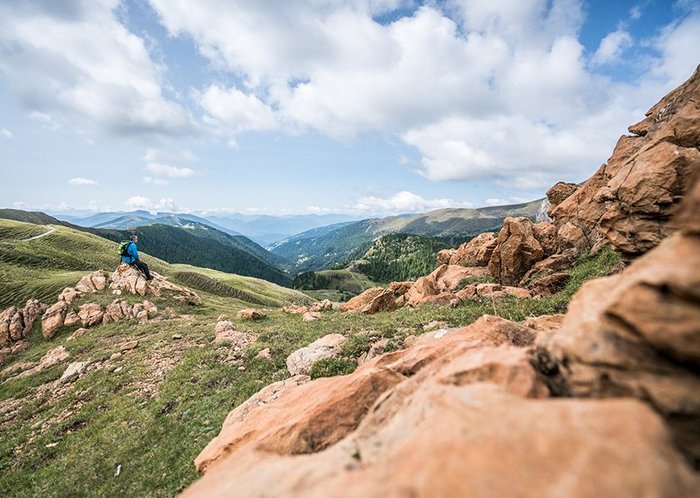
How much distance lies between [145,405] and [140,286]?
34.8 metres

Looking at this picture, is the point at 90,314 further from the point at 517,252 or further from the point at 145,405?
Result: the point at 517,252

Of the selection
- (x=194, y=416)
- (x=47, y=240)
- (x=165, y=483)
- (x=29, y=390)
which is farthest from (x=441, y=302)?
(x=47, y=240)

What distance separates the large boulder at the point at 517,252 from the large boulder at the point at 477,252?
14.0 feet

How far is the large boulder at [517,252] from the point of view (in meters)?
37.2

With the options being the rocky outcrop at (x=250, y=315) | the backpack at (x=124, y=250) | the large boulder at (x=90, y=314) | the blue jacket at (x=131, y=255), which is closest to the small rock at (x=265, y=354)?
the rocky outcrop at (x=250, y=315)

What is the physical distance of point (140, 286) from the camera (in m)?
50.8

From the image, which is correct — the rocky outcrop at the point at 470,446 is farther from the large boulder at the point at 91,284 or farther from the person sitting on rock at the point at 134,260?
the large boulder at the point at 91,284

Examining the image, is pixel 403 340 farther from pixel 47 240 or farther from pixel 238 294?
pixel 47 240

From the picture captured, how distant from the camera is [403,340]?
20.0m

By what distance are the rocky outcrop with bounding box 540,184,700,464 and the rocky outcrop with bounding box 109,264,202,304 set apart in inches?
2195

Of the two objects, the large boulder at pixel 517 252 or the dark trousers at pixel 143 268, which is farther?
the dark trousers at pixel 143 268

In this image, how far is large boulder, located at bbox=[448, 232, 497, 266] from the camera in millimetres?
43438

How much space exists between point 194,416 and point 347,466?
16960 mm

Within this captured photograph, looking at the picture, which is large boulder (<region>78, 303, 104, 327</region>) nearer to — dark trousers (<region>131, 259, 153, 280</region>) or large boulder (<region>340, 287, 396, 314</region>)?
dark trousers (<region>131, 259, 153, 280</region>)
